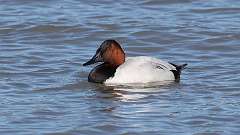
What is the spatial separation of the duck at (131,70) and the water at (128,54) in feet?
0.57

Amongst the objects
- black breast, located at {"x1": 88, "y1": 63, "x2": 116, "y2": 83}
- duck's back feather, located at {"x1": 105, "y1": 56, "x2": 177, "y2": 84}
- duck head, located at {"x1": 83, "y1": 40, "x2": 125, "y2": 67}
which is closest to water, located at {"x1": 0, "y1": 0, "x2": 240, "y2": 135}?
black breast, located at {"x1": 88, "y1": 63, "x2": 116, "y2": 83}

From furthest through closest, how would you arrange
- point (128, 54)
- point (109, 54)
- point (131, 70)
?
point (128, 54) → point (109, 54) → point (131, 70)

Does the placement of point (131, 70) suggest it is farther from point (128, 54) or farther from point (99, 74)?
point (128, 54)

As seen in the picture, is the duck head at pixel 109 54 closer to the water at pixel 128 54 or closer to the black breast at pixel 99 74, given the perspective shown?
the black breast at pixel 99 74

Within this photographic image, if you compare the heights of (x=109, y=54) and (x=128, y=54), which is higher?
(x=109, y=54)

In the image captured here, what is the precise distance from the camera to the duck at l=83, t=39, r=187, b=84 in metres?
11.2

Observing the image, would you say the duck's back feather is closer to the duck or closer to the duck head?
the duck

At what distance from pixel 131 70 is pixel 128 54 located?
1764 millimetres

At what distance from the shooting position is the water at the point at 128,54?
8992mm

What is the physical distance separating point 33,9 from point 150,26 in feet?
7.74

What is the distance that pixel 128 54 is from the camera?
12984 millimetres

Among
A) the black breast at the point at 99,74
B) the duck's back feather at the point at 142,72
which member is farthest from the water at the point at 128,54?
the duck's back feather at the point at 142,72

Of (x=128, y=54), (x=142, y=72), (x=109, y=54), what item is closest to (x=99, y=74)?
(x=109, y=54)

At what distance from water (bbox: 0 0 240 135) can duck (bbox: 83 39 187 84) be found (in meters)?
0.17
